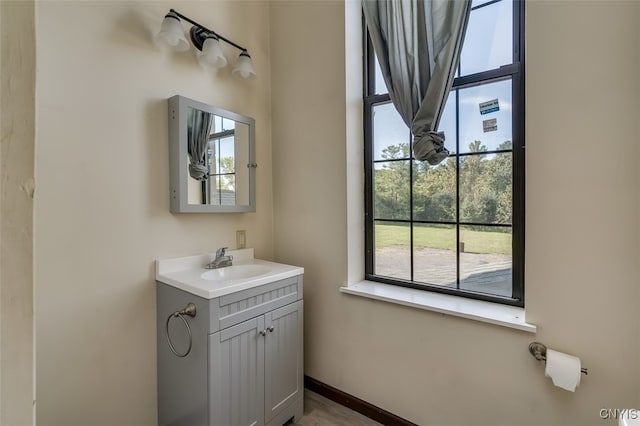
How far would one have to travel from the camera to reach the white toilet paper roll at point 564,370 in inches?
42.6

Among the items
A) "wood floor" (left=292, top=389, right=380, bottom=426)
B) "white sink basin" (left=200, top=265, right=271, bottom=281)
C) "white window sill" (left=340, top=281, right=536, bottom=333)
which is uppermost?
"white sink basin" (left=200, top=265, right=271, bottom=281)

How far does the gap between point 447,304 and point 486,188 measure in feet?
2.01

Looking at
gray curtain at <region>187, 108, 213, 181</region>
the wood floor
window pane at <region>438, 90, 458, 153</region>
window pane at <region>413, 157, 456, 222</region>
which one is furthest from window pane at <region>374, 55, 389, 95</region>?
the wood floor

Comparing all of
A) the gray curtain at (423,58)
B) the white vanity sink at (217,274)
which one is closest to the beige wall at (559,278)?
the gray curtain at (423,58)

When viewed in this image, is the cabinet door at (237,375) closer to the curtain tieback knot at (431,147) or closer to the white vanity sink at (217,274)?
the white vanity sink at (217,274)

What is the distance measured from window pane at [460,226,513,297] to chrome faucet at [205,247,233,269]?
4.30ft

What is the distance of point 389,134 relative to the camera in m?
1.78

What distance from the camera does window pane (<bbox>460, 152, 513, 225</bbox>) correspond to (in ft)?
4.65

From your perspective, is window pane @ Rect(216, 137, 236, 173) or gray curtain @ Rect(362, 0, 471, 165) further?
window pane @ Rect(216, 137, 236, 173)

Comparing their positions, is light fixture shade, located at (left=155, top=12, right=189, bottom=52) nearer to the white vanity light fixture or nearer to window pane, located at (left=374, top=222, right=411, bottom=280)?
the white vanity light fixture

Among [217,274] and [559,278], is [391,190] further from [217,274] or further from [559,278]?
[217,274]

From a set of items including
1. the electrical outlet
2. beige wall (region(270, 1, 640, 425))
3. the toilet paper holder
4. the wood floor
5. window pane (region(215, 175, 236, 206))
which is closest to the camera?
beige wall (region(270, 1, 640, 425))

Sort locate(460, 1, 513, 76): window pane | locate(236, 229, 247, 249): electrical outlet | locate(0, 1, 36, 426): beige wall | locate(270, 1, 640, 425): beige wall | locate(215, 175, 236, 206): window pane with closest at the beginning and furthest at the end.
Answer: locate(0, 1, 36, 426): beige wall → locate(270, 1, 640, 425): beige wall → locate(460, 1, 513, 76): window pane → locate(215, 175, 236, 206): window pane → locate(236, 229, 247, 249): electrical outlet

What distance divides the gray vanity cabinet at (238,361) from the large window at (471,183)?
696mm
